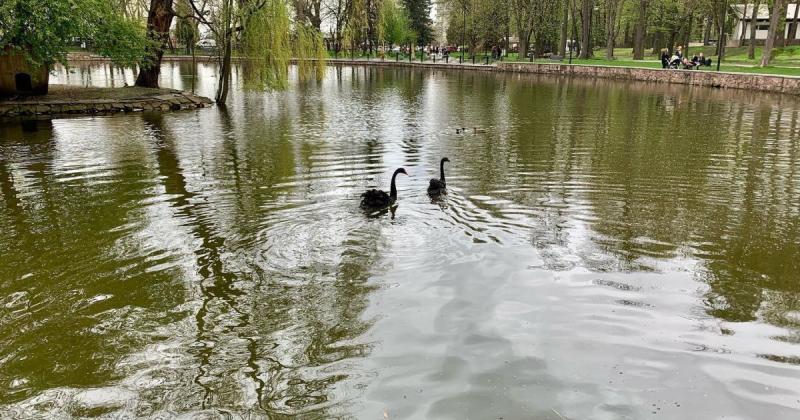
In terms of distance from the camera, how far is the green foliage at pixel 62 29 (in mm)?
19016

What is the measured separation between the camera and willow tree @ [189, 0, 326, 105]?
22844 millimetres

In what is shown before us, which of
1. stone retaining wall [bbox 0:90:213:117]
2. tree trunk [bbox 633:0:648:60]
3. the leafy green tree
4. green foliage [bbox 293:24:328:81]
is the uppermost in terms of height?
the leafy green tree

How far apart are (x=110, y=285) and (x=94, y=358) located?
166 centimetres

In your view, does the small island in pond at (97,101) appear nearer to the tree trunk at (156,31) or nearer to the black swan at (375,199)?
the tree trunk at (156,31)

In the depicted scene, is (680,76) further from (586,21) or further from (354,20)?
(354,20)

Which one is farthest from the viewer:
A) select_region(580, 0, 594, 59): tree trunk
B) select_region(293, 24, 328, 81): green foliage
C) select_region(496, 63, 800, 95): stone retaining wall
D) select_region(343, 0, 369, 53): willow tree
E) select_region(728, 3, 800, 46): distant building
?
select_region(728, 3, 800, 46): distant building

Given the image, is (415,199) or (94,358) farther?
(415,199)

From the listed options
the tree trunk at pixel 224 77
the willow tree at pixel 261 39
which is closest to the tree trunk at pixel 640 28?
the willow tree at pixel 261 39

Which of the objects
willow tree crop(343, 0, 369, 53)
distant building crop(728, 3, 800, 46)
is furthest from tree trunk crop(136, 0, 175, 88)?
distant building crop(728, 3, 800, 46)

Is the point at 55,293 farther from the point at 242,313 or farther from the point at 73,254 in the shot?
the point at 242,313

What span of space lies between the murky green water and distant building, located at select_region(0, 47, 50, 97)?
9189mm

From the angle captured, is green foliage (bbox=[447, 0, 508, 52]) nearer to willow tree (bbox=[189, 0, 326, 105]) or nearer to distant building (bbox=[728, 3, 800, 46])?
distant building (bbox=[728, 3, 800, 46])

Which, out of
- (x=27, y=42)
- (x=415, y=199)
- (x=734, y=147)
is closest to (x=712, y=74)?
(x=734, y=147)

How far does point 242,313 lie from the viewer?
629cm
